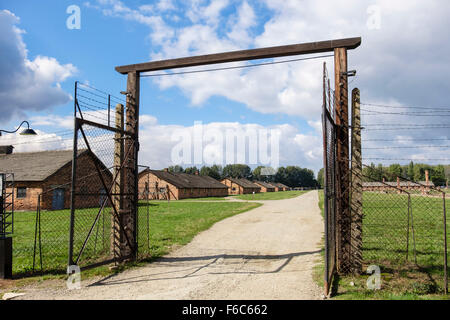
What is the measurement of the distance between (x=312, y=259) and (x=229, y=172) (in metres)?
148

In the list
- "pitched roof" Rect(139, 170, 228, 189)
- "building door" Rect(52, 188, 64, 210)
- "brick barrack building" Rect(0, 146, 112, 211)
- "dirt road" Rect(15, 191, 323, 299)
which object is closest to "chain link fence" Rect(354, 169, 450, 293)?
"dirt road" Rect(15, 191, 323, 299)

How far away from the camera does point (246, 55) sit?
7496 mm

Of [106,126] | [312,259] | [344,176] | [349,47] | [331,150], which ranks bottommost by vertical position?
[312,259]

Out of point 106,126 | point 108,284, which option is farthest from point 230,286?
point 106,126

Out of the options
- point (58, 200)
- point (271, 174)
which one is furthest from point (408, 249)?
point (271, 174)

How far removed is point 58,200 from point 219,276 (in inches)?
1011

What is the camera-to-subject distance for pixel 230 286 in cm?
584

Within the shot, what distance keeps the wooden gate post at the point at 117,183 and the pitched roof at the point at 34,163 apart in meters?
21.9

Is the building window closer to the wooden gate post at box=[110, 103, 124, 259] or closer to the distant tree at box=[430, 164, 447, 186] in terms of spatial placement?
the wooden gate post at box=[110, 103, 124, 259]

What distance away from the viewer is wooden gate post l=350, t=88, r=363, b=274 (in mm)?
6371

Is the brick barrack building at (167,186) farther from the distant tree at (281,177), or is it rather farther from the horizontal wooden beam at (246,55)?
the distant tree at (281,177)
